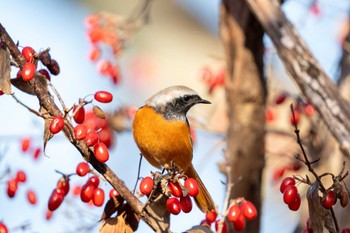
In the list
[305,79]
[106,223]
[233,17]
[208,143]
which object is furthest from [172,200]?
[208,143]

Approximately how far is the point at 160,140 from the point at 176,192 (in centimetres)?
89

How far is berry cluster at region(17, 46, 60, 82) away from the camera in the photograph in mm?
2141

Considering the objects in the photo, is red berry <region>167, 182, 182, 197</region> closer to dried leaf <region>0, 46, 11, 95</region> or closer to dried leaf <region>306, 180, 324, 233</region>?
dried leaf <region>306, 180, 324, 233</region>

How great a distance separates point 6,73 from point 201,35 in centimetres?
603

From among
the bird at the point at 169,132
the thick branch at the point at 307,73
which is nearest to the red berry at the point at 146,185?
the bird at the point at 169,132

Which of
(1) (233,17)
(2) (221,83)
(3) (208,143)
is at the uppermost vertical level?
(1) (233,17)

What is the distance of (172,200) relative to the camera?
2328mm

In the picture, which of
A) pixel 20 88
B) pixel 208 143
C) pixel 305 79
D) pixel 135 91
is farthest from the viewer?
pixel 135 91

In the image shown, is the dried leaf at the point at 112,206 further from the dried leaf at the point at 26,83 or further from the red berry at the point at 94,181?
the dried leaf at the point at 26,83

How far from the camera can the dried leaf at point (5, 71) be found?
2164 mm

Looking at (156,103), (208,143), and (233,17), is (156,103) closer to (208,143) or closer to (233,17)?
(233,17)

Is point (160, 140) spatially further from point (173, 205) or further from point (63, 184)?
point (173, 205)

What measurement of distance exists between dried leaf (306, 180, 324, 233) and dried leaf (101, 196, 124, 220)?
0.67 metres

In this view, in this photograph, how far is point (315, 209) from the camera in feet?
7.09
